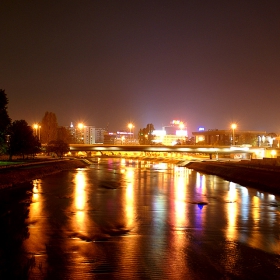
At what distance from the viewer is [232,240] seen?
62.9ft

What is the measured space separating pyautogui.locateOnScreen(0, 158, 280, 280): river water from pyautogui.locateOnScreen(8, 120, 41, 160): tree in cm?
3871

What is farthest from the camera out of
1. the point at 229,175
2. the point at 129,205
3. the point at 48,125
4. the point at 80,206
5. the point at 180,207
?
the point at 48,125

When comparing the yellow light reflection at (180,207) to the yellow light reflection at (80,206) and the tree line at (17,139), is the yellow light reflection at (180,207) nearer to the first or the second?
the yellow light reflection at (80,206)

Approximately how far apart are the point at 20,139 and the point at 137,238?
58.5 m

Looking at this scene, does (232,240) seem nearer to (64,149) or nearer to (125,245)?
(125,245)

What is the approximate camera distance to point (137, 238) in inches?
750

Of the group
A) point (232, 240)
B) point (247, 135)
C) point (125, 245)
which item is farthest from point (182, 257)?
point (247, 135)

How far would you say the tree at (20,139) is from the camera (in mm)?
72150

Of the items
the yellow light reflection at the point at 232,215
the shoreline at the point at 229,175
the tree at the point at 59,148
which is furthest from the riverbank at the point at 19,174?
the tree at the point at 59,148

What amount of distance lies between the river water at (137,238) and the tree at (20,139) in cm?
3871

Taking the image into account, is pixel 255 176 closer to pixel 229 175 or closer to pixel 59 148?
pixel 229 175

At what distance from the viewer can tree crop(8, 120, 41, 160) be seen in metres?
72.2

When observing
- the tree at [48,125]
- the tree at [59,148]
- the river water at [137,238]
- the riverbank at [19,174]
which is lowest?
the river water at [137,238]

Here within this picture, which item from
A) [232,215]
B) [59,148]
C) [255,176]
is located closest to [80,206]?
[232,215]
